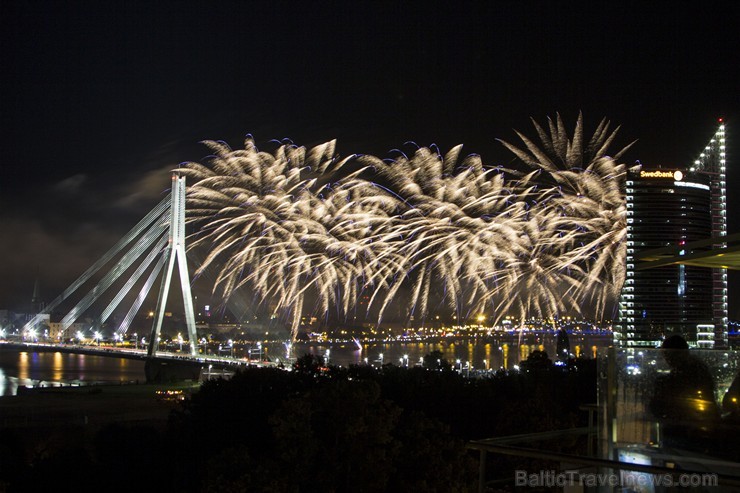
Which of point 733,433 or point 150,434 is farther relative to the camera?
A: point 150,434

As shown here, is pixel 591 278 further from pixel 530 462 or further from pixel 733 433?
pixel 733 433

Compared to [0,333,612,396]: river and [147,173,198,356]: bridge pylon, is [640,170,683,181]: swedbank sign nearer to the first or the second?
[0,333,612,396]: river

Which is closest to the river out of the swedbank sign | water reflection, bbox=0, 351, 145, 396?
water reflection, bbox=0, 351, 145, 396

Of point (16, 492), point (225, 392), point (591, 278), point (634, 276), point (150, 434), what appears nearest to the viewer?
point (16, 492)

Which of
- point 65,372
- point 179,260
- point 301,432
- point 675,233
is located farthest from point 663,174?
point 65,372

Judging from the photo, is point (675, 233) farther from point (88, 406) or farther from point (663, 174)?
point (88, 406)

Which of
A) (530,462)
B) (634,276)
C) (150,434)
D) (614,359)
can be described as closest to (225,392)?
(150,434)

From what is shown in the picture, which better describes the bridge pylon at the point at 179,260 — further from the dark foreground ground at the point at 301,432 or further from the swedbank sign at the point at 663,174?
the swedbank sign at the point at 663,174

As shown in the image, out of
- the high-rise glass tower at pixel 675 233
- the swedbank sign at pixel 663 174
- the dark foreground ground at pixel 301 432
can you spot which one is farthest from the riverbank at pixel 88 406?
the swedbank sign at pixel 663 174
